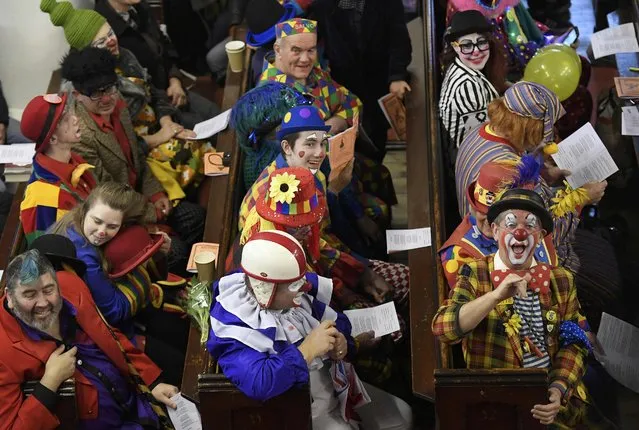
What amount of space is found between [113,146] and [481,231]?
2233mm

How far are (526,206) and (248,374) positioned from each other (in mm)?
1198

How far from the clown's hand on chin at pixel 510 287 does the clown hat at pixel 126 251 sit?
1782 mm

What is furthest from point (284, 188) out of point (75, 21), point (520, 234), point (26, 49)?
point (26, 49)

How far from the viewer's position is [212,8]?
24.5 ft

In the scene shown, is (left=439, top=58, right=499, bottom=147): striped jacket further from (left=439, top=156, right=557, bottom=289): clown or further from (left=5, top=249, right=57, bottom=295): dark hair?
(left=5, top=249, right=57, bottom=295): dark hair

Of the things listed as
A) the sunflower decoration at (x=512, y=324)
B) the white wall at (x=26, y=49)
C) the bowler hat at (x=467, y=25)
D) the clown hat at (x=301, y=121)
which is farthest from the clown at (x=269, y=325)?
the white wall at (x=26, y=49)

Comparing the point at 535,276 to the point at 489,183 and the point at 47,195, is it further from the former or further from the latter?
the point at 47,195

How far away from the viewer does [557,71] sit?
19.1 feet

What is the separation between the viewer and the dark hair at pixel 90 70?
5.42m

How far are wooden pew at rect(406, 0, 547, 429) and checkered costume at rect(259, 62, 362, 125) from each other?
0.34m

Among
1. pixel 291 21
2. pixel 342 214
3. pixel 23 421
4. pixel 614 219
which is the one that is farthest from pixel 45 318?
pixel 614 219

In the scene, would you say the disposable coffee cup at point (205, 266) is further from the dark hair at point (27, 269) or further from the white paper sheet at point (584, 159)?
the white paper sheet at point (584, 159)

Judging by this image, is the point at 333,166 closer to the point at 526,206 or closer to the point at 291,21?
the point at 291,21

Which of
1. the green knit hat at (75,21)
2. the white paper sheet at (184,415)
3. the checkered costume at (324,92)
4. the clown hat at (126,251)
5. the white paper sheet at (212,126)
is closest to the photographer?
the white paper sheet at (184,415)
